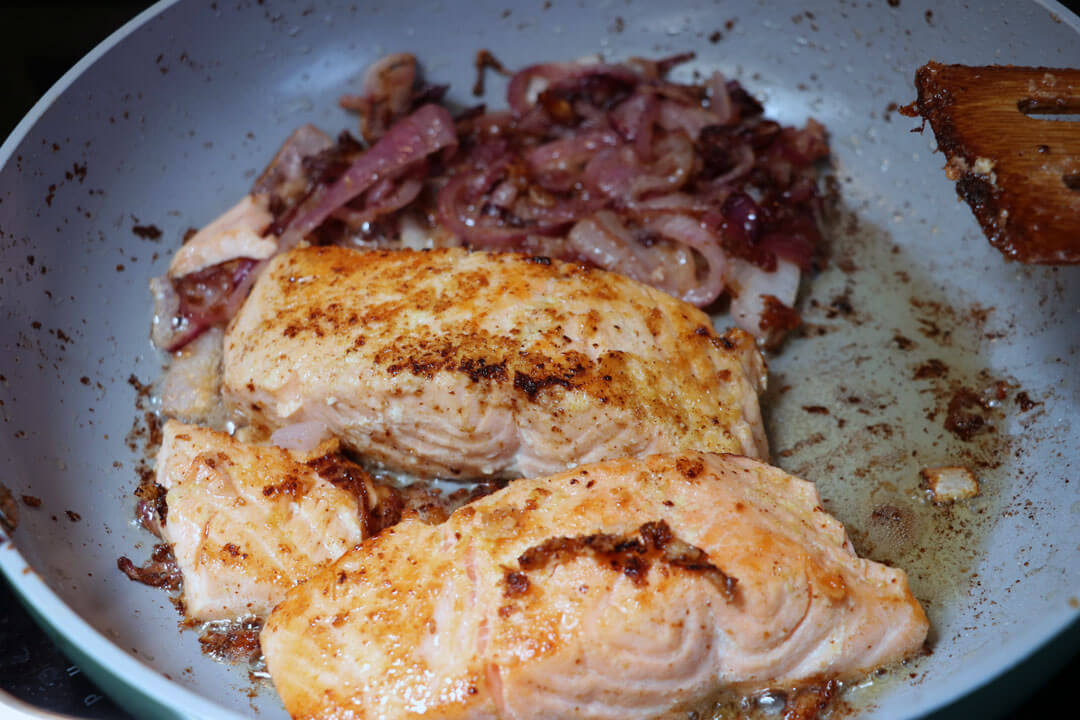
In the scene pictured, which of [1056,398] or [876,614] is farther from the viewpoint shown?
[1056,398]

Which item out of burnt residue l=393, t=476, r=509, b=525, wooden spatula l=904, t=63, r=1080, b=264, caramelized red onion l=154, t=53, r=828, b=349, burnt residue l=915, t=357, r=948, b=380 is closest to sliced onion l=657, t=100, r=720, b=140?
caramelized red onion l=154, t=53, r=828, b=349

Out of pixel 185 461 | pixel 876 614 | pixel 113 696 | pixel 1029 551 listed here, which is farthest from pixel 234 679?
pixel 1029 551

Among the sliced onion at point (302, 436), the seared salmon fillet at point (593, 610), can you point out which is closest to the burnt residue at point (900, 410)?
the seared salmon fillet at point (593, 610)

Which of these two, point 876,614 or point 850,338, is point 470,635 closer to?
point 876,614

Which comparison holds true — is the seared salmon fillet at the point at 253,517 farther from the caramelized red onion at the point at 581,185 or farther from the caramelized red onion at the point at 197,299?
the caramelized red onion at the point at 581,185

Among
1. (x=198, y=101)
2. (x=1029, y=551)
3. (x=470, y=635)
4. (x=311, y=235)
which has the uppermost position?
(x=198, y=101)

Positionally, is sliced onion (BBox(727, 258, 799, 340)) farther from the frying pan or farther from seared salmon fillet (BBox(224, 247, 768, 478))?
seared salmon fillet (BBox(224, 247, 768, 478))
